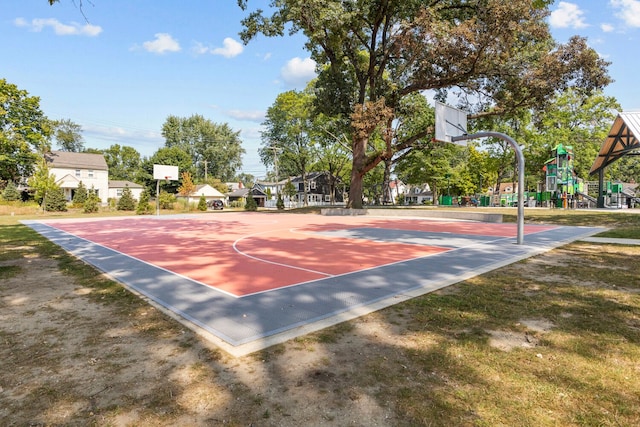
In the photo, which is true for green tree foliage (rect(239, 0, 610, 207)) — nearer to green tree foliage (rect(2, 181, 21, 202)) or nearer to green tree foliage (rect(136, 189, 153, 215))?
green tree foliage (rect(136, 189, 153, 215))

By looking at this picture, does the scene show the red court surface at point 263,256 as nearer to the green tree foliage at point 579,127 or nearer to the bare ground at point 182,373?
the bare ground at point 182,373

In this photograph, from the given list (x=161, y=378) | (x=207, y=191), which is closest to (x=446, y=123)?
(x=161, y=378)

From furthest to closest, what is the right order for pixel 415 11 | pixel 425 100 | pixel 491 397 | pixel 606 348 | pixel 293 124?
1. pixel 293 124
2. pixel 425 100
3. pixel 415 11
4. pixel 606 348
5. pixel 491 397

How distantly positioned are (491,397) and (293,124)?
1858 inches

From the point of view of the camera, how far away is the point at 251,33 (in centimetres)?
2528

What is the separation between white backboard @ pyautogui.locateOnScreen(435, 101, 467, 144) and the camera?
47.5ft

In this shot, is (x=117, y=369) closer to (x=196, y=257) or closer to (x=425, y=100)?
(x=196, y=257)

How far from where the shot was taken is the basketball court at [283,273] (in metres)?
4.50

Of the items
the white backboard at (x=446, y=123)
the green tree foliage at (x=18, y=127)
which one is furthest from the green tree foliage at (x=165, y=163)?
the white backboard at (x=446, y=123)

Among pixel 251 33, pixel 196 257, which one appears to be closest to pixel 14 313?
pixel 196 257

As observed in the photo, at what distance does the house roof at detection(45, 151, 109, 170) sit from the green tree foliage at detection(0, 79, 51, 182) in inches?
517

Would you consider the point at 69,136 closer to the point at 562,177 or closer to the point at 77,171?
the point at 77,171

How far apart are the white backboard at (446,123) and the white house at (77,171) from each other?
5390 centimetres

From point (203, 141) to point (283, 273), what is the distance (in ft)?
275
